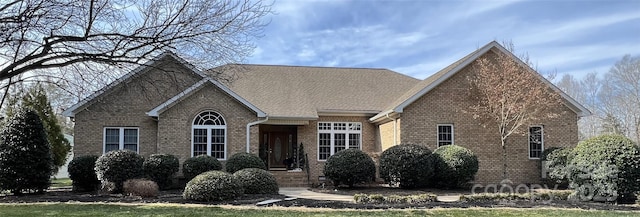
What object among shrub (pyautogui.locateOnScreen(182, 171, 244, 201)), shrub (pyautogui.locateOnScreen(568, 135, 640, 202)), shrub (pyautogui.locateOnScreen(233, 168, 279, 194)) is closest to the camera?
shrub (pyautogui.locateOnScreen(182, 171, 244, 201))

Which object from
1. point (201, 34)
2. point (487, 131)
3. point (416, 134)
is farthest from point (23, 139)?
point (487, 131)

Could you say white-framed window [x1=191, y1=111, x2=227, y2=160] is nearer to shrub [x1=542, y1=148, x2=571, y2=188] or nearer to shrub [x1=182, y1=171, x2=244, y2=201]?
shrub [x1=182, y1=171, x2=244, y2=201]

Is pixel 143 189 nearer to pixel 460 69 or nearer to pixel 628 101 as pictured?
pixel 460 69

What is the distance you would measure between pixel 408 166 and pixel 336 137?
6.14 meters

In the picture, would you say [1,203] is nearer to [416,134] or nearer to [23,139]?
[23,139]

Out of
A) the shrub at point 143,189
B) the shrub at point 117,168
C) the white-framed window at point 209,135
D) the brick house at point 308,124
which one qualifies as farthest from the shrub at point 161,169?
the shrub at point 143,189

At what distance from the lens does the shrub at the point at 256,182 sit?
50.6ft

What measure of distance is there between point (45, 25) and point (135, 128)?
1274 centimetres

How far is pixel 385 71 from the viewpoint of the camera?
94.3ft

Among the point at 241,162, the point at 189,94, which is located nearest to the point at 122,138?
the point at 189,94

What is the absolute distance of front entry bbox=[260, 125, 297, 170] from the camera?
24.6 m

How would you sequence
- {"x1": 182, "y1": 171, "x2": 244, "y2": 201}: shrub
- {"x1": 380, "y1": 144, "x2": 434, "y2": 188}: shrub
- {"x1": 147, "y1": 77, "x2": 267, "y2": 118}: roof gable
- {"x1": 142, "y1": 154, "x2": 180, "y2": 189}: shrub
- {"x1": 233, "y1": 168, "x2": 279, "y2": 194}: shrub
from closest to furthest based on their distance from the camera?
1. {"x1": 182, "y1": 171, "x2": 244, "y2": 201}: shrub
2. {"x1": 233, "y1": 168, "x2": 279, "y2": 194}: shrub
3. {"x1": 380, "y1": 144, "x2": 434, "y2": 188}: shrub
4. {"x1": 142, "y1": 154, "x2": 180, "y2": 189}: shrub
5. {"x1": 147, "y1": 77, "x2": 267, "y2": 118}: roof gable

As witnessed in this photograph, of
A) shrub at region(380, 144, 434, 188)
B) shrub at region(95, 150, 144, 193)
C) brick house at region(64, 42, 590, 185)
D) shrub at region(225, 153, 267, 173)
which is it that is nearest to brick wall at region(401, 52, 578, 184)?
brick house at region(64, 42, 590, 185)

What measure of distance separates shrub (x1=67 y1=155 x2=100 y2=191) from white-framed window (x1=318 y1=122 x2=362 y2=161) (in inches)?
364
